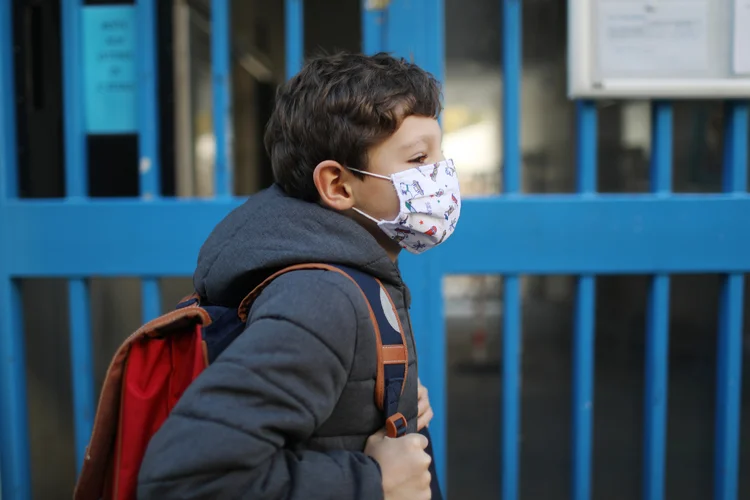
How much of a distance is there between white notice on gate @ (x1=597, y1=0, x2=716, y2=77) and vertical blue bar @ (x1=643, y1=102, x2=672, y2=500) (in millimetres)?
120

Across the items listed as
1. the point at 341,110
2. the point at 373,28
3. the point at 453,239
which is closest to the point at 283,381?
the point at 341,110

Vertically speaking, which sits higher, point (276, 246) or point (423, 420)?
point (276, 246)

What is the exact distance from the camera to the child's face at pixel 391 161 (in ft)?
3.74

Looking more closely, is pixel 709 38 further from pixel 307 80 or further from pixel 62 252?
pixel 62 252

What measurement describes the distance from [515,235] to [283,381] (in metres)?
1.02

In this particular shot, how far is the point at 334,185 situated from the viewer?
3.76 ft

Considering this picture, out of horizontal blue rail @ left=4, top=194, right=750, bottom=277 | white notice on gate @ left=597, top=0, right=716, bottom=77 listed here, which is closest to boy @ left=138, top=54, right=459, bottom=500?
horizontal blue rail @ left=4, top=194, right=750, bottom=277

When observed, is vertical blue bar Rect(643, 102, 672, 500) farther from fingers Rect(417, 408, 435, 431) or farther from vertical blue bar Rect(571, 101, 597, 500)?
fingers Rect(417, 408, 435, 431)

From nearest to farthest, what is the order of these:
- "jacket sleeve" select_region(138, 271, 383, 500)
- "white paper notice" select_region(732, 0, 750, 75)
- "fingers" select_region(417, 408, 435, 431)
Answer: "jacket sleeve" select_region(138, 271, 383, 500) < "fingers" select_region(417, 408, 435, 431) < "white paper notice" select_region(732, 0, 750, 75)

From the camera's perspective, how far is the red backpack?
3.24ft

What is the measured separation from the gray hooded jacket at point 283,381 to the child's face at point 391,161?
0.07m

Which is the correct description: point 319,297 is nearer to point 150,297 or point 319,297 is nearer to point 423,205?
point 423,205

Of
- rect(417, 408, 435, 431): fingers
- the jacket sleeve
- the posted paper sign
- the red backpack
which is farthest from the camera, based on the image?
the posted paper sign

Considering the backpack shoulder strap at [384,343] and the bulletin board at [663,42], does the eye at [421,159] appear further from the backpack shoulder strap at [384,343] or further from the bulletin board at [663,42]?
the bulletin board at [663,42]
